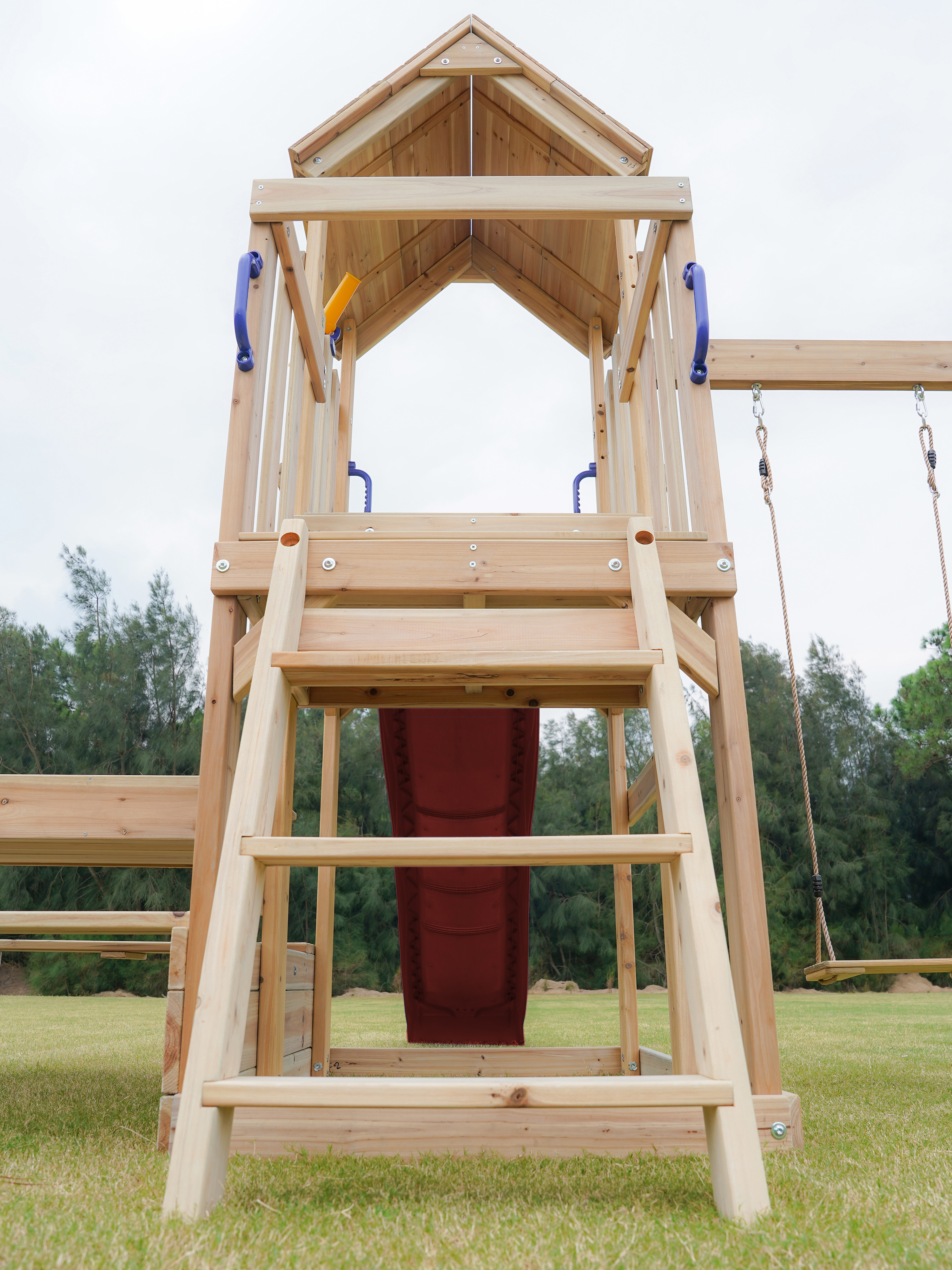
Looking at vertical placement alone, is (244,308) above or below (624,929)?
above

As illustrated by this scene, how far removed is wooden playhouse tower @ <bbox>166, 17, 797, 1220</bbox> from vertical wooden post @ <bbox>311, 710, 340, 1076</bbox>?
17 mm

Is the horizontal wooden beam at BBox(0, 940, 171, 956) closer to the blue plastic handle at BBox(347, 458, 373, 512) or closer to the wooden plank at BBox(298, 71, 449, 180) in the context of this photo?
the blue plastic handle at BBox(347, 458, 373, 512)

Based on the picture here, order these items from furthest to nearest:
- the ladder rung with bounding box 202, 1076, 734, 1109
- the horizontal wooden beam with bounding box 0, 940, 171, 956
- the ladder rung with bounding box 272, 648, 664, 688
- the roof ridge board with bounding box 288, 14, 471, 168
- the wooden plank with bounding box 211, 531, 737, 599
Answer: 1. the horizontal wooden beam with bounding box 0, 940, 171, 956
2. the roof ridge board with bounding box 288, 14, 471, 168
3. the wooden plank with bounding box 211, 531, 737, 599
4. the ladder rung with bounding box 272, 648, 664, 688
5. the ladder rung with bounding box 202, 1076, 734, 1109

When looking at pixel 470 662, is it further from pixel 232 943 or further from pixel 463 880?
pixel 463 880

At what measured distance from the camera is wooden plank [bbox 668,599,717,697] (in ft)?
7.14

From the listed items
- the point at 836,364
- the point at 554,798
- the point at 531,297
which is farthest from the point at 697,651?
the point at 554,798

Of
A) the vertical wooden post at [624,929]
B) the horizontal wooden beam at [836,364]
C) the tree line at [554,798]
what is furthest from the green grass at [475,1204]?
the tree line at [554,798]

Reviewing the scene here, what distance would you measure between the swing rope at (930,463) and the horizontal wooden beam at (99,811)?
236cm

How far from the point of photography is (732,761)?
6.91 feet

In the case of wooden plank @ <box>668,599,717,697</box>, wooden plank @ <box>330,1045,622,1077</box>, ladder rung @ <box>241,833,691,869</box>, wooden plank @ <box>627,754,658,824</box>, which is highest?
wooden plank @ <box>668,599,717,697</box>

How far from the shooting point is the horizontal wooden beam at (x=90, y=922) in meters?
2.38

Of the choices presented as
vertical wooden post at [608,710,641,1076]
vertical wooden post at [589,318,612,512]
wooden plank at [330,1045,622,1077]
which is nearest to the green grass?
vertical wooden post at [608,710,641,1076]

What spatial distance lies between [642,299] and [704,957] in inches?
91.2

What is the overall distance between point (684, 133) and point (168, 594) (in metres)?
27.9
